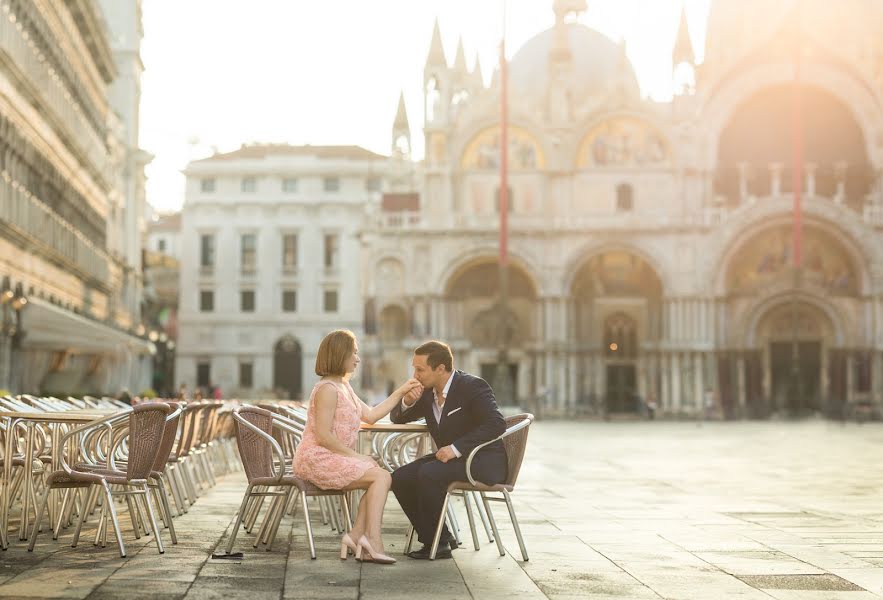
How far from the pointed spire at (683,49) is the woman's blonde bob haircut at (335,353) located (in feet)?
182

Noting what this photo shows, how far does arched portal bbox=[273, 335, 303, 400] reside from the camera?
77312mm

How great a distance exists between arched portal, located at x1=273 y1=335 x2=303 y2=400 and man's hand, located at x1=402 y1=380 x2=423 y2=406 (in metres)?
68.2

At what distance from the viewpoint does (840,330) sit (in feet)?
185

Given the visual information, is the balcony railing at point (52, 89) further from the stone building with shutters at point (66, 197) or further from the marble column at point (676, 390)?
the marble column at point (676, 390)

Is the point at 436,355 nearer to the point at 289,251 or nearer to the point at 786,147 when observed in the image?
the point at 786,147

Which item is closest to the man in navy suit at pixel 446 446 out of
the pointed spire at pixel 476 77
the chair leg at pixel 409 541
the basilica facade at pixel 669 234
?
the chair leg at pixel 409 541

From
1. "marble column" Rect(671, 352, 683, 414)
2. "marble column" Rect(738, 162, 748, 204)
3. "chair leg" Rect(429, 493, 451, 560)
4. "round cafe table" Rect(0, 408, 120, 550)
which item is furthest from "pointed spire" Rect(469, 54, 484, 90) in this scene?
"chair leg" Rect(429, 493, 451, 560)

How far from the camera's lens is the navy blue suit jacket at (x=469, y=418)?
9094 mm

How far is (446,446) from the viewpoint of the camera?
360 inches

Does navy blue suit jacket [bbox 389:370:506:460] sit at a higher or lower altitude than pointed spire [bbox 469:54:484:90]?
lower

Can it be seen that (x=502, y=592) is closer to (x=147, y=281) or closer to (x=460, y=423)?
(x=460, y=423)

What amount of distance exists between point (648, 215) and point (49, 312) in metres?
36.5

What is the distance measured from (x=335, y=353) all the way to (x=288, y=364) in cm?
6937

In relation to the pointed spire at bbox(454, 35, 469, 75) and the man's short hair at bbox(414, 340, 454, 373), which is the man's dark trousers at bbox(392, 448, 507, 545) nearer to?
the man's short hair at bbox(414, 340, 454, 373)
